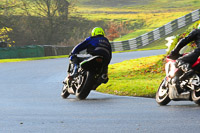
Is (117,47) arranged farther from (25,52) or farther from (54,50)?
(25,52)

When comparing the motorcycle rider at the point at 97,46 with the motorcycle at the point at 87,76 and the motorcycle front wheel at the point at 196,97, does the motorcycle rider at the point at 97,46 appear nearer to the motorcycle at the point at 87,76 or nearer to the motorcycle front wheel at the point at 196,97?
the motorcycle at the point at 87,76

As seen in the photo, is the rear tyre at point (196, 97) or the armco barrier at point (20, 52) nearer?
the rear tyre at point (196, 97)

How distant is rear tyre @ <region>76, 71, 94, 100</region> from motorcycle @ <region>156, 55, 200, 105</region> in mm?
2545

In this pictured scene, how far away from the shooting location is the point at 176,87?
12.2m

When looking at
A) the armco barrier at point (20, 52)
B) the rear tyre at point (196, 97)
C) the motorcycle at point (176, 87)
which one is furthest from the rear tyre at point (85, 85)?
the armco barrier at point (20, 52)

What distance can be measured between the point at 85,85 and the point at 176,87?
3593 mm

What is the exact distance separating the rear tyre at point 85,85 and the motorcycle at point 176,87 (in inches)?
100

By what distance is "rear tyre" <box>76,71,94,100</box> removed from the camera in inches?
596

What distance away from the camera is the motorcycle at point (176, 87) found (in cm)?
1151

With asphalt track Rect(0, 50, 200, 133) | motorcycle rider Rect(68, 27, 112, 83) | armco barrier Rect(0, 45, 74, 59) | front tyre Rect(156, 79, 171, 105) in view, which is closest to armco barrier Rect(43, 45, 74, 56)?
armco barrier Rect(0, 45, 74, 59)

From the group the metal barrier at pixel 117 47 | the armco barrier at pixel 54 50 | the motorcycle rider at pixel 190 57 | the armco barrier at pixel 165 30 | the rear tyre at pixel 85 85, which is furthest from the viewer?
the armco barrier at pixel 165 30

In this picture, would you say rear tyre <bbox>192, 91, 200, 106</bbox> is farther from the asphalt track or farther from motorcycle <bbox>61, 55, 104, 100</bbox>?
motorcycle <bbox>61, 55, 104, 100</bbox>

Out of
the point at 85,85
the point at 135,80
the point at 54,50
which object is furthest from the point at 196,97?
the point at 54,50

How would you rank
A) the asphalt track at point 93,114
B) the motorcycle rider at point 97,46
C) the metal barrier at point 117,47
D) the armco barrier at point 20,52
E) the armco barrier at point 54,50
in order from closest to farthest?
the asphalt track at point 93,114
the motorcycle rider at point 97,46
the armco barrier at point 20,52
the metal barrier at point 117,47
the armco barrier at point 54,50
